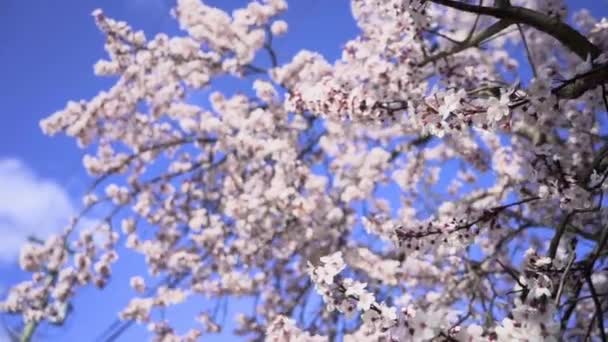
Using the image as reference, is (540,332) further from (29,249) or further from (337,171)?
(29,249)

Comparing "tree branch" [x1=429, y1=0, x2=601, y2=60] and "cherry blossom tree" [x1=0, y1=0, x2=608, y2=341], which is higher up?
"cherry blossom tree" [x1=0, y1=0, x2=608, y2=341]

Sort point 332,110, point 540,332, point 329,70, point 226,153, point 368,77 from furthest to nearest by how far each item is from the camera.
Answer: point 226,153 → point 329,70 → point 368,77 → point 332,110 → point 540,332

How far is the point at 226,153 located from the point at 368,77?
2922 mm

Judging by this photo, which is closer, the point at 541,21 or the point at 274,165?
the point at 541,21

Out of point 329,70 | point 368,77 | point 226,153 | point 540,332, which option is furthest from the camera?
point 226,153

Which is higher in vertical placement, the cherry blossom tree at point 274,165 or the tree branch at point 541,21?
the cherry blossom tree at point 274,165

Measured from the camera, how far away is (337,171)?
8.00 metres

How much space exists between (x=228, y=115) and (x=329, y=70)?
5.46 feet

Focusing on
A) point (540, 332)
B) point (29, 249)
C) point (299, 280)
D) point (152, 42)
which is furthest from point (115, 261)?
point (540, 332)

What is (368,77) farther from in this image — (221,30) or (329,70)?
(221,30)

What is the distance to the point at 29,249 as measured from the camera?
7.50 metres

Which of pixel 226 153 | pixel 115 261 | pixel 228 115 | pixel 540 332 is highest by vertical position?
pixel 228 115

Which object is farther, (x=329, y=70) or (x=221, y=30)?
(x=221, y=30)

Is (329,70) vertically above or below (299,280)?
above
